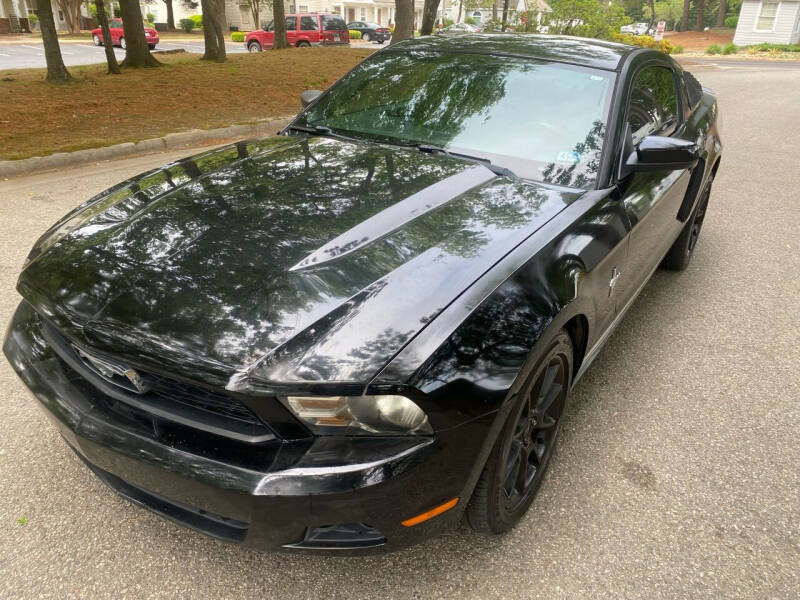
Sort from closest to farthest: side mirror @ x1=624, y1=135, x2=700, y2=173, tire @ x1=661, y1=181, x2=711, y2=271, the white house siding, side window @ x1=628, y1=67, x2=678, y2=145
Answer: side mirror @ x1=624, y1=135, x2=700, y2=173
side window @ x1=628, y1=67, x2=678, y2=145
tire @ x1=661, y1=181, x2=711, y2=271
the white house siding

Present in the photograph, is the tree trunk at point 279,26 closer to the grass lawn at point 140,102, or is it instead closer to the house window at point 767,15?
the grass lawn at point 140,102

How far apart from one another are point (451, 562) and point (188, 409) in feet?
3.32

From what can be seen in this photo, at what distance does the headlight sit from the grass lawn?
20.7ft

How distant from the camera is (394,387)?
4.99ft

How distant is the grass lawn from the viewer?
7.41 m

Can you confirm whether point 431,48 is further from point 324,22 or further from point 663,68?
point 324,22

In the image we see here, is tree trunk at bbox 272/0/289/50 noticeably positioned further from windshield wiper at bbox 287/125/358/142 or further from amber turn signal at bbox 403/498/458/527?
amber turn signal at bbox 403/498/458/527

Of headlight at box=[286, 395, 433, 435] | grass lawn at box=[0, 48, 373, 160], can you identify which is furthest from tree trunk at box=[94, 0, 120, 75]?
headlight at box=[286, 395, 433, 435]

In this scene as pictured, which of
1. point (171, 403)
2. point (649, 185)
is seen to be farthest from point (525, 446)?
point (649, 185)

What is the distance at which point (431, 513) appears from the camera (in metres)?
1.65

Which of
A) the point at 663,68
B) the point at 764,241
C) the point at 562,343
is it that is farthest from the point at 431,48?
the point at 764,241

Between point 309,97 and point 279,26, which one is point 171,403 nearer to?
point 309,97

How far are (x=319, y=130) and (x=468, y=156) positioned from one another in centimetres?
89

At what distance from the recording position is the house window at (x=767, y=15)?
3994cm
